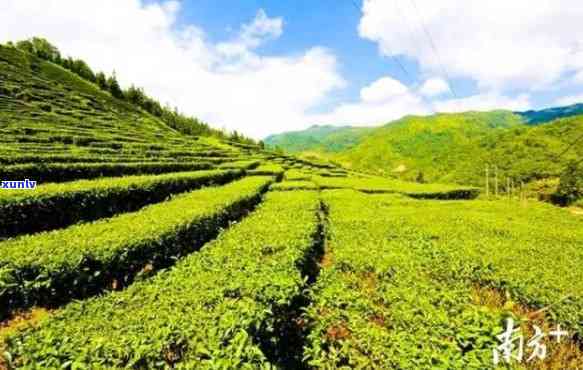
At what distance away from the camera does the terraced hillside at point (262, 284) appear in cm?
547

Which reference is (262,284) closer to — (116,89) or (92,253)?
(92,253)

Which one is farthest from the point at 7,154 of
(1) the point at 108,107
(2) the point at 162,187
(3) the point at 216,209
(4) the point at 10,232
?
(1) the point at 108,107

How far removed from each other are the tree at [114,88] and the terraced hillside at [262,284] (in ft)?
248

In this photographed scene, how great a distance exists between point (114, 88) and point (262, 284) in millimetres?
95392

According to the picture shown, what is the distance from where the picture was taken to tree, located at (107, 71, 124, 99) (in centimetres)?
8862

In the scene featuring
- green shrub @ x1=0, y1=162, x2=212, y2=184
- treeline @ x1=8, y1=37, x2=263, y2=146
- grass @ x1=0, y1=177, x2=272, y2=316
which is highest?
treeline @ x1=8, y1=37, x2=263, y2=146

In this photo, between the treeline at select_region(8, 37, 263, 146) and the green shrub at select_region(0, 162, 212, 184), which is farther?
the treeline at select_region(8, 37, 263, 146)

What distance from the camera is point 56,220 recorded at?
15555 millimetres

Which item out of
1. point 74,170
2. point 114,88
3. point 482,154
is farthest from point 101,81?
point 482,154

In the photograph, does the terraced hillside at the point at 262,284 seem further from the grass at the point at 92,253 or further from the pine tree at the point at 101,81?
the pine tree at the point at 101,81

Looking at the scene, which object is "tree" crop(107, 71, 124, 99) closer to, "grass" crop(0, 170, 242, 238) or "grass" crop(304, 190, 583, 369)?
"grass" crop(0, 170, 242, 238)

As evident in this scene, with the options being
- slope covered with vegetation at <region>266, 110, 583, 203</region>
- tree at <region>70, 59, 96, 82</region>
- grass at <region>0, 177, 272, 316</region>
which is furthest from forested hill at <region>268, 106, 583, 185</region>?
tree at <region>70, 59, 96, 82</region>

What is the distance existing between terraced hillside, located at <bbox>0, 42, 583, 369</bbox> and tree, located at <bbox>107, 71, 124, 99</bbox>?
75591mm

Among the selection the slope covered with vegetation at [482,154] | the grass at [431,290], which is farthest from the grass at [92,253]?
the slope covered with vegetation at [482,154]
